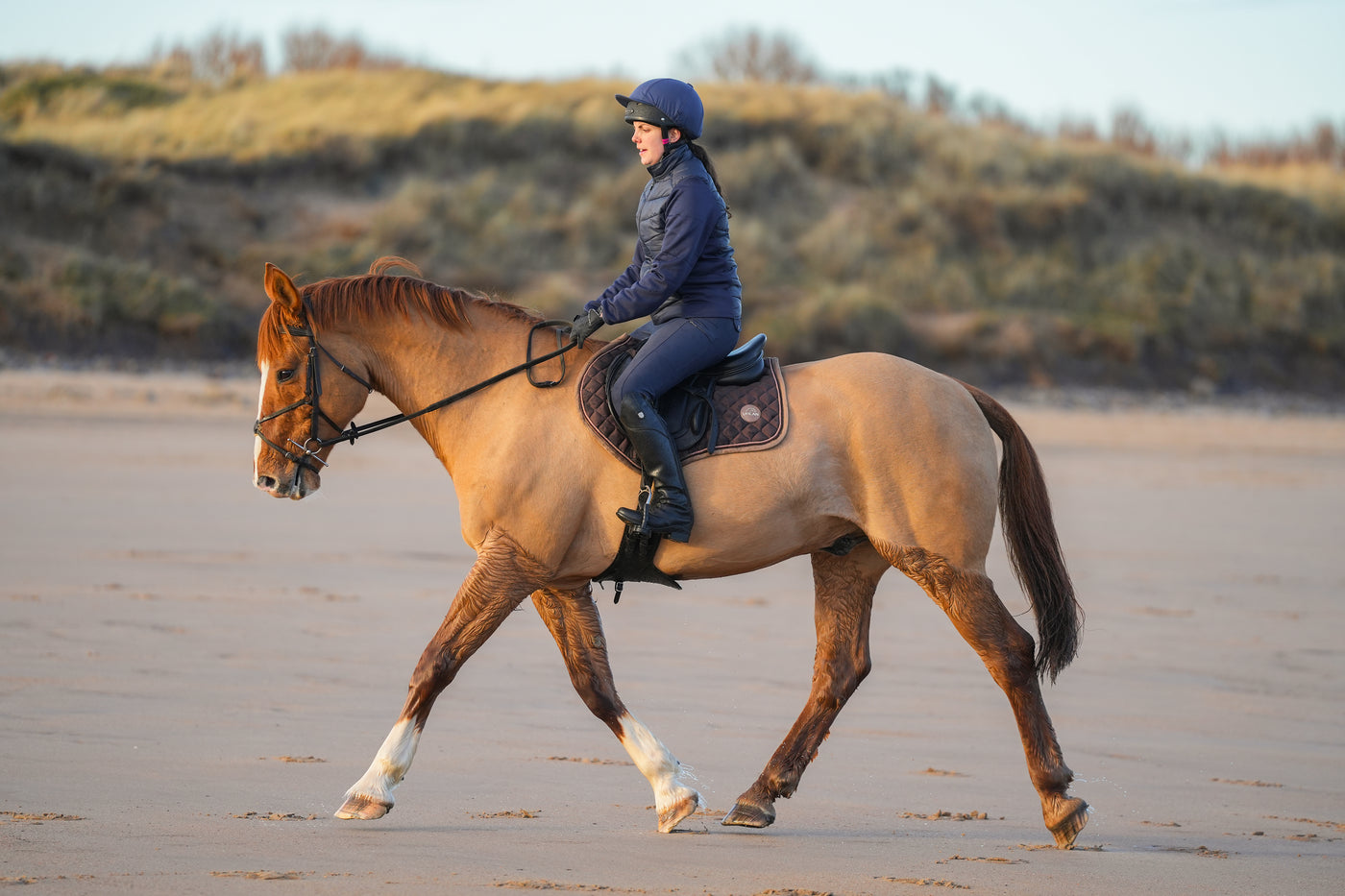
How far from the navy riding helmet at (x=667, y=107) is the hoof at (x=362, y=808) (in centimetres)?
257

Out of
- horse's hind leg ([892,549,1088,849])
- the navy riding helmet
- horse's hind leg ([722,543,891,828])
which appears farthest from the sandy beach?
the navy riding helmet

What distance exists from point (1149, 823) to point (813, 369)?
2.14 meters

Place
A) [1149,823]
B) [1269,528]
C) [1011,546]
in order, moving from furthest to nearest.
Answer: [1269,528] → [1011,546] → [1149,823]

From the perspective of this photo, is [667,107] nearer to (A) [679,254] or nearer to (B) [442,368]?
(A) [679,254]

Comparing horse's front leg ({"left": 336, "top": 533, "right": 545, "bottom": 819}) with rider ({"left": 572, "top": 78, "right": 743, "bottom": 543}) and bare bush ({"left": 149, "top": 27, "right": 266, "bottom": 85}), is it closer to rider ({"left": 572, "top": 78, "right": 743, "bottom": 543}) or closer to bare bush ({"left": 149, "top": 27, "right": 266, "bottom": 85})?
rider ({"left": 572, "top": 78, "right": 743, "bottom": 543})

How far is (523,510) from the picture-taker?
5.00 meters

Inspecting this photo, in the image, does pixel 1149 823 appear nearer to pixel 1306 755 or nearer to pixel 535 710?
pixel 1306 755

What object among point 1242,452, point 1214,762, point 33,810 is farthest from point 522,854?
point 1242,452

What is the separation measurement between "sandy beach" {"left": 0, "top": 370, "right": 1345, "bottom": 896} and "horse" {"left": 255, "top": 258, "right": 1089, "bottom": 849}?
1.49 feet

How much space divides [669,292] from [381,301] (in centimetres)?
111

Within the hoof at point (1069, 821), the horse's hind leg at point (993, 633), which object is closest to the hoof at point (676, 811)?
the horse's hind leg at point (993, 633)

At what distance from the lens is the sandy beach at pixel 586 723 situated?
452 cm

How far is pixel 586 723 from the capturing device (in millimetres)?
6461

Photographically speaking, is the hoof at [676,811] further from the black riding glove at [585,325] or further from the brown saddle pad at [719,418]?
the black riding glove at [585,325]
